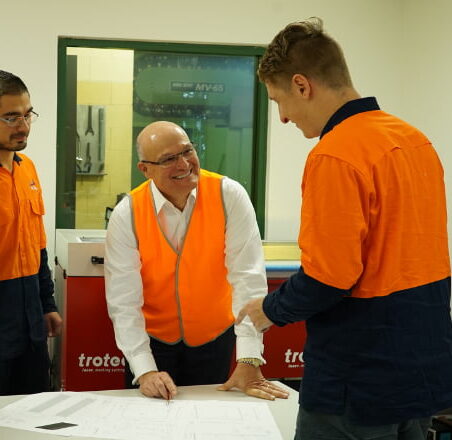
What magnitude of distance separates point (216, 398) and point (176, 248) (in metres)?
0.53

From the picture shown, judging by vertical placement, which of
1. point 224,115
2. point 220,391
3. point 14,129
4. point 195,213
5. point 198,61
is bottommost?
point 220,391

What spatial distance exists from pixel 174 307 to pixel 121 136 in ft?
6.79

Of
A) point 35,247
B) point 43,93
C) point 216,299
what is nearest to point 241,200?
point 216,299

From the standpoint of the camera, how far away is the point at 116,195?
3.82 m

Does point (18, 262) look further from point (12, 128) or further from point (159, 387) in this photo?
point (159, 387)

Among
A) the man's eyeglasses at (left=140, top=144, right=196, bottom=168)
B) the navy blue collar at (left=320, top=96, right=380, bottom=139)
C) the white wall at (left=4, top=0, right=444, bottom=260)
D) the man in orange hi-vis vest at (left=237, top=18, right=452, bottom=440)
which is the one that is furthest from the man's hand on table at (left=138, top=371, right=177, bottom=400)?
the white wall at (left=4, top=0, right=444, bottom=260)

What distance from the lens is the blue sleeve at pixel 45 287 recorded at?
92.9 inches

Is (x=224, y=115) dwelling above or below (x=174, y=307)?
above

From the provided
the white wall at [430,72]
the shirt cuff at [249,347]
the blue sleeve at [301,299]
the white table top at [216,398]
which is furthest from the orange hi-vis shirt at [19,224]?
the white wall at [430,72]

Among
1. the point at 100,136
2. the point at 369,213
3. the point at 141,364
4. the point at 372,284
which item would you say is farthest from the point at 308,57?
the point at 100,136

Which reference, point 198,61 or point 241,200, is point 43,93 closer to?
point 198,61

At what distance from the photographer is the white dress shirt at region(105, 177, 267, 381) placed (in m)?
1.80

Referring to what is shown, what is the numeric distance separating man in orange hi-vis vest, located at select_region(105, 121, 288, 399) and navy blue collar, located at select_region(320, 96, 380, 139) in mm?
827

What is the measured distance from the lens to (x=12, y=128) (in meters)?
2.12
